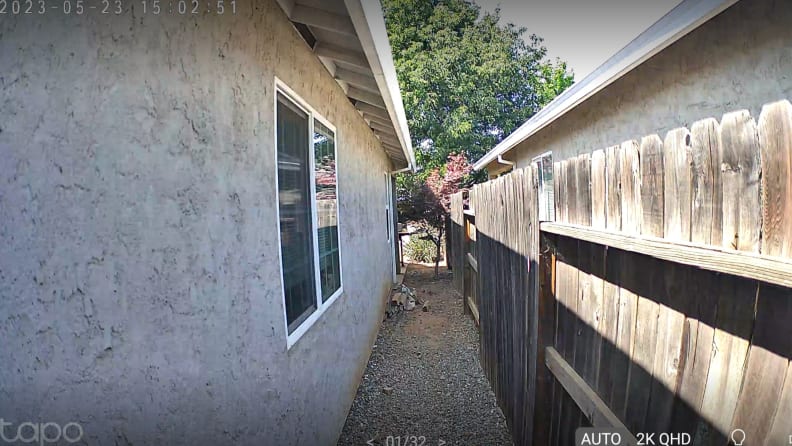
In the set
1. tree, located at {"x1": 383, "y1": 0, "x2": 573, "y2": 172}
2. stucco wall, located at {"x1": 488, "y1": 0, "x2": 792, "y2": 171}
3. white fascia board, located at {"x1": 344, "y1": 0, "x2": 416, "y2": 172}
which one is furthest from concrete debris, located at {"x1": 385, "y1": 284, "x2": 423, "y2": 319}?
tree, located at {"x1": 383, "y1": 0, "x2": 573, "y2": 172}

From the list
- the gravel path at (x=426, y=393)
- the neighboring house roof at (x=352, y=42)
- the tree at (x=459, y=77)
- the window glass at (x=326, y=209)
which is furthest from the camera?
the tree at (x=459, y=77)

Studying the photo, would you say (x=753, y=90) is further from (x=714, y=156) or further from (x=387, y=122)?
(x=387, y=122)

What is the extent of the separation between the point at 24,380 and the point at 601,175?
86.5 inches

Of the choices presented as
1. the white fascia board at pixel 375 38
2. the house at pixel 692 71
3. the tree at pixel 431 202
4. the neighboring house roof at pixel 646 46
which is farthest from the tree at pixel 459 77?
the white fascia board at pixel 375 38

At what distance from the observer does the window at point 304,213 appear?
2.60 m

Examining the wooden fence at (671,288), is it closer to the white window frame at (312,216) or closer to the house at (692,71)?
the white window frame at (312,216)

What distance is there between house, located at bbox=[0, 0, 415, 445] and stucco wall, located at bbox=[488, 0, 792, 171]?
2806mm

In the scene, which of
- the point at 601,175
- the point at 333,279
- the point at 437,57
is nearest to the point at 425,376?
the point at 333,279

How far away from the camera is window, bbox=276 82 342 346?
8.52ft

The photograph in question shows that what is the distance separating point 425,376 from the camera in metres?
5.02
